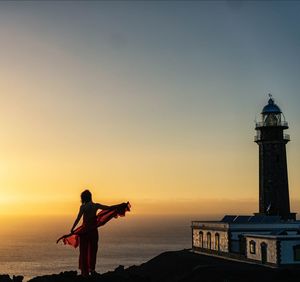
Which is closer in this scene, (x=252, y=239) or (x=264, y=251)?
(x=264, y=251)

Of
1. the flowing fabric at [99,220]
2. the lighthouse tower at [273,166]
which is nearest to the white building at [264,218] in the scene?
the lighthouse tower at [273,166]

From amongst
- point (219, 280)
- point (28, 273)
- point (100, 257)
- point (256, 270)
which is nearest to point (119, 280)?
point (219, 280)

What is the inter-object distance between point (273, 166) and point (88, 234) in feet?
136

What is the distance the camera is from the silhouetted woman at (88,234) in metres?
16.5

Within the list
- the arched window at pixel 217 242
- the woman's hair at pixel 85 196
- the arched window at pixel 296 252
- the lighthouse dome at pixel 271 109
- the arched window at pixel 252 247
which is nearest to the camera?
the woman's hair at pixel 85 196

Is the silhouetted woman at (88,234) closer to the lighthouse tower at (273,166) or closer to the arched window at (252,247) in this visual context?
the arched window at (252,247)

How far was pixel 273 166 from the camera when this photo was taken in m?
56.1

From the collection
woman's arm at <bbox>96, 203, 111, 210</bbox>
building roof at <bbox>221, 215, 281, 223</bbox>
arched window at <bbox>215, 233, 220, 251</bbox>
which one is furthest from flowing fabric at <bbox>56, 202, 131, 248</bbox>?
arched window at <bbox>215, 233, 220, 251</bbox>

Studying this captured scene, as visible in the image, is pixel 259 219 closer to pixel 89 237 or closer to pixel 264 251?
pixel 264 251

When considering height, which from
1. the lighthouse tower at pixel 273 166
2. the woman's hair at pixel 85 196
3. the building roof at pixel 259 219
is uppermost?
the lighthouse tower at pixel 273 166

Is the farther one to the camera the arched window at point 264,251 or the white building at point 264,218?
the white building at point 264,218

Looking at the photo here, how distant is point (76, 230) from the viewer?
16750 mm

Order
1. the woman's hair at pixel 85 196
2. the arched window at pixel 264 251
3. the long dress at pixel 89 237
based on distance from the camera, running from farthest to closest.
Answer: the arched window at pixel 264 251 < the long dress at pixel 89 237 < the woman's hair at pixel 85 196

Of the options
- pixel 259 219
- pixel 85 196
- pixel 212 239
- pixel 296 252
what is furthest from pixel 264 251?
pixel 85 196
